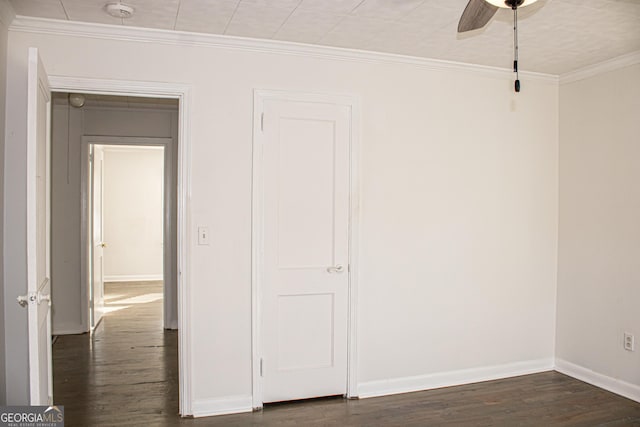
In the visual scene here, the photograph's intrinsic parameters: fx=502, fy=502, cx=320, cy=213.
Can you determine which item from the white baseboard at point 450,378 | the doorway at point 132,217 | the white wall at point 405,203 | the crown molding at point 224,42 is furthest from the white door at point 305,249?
the doorway at point 132,217

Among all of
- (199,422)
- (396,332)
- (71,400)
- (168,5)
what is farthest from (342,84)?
(71,400)

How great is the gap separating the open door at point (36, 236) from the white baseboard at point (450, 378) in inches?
83.1

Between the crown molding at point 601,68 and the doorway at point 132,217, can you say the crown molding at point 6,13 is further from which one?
the doorway at point 132,217

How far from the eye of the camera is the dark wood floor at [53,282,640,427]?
3232 mm

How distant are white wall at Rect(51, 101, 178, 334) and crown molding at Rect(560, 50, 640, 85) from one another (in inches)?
173

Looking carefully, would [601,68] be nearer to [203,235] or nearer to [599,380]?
[599,380]

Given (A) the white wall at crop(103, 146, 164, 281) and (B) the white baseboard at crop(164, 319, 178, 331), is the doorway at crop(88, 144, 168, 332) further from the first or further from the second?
(B) the white baseboard at crop(164, 319, 178, 331)

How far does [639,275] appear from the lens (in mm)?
3619

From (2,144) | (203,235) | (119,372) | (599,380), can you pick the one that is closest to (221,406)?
(203,235)

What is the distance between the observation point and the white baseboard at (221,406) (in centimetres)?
327

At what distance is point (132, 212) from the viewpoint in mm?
8727

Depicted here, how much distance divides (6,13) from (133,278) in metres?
6.68

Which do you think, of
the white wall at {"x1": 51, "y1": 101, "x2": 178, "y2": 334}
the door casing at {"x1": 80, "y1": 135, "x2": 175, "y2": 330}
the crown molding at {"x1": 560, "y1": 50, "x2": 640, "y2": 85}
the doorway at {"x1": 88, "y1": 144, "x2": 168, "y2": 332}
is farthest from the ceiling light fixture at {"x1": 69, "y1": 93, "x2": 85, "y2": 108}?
the crown molding at {"x1": 560, "y1": 50, "x2": 640, "y2": 85}

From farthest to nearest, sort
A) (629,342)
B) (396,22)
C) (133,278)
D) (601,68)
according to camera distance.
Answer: (133,278)
(601,68)
(629,342)
(396,22)
